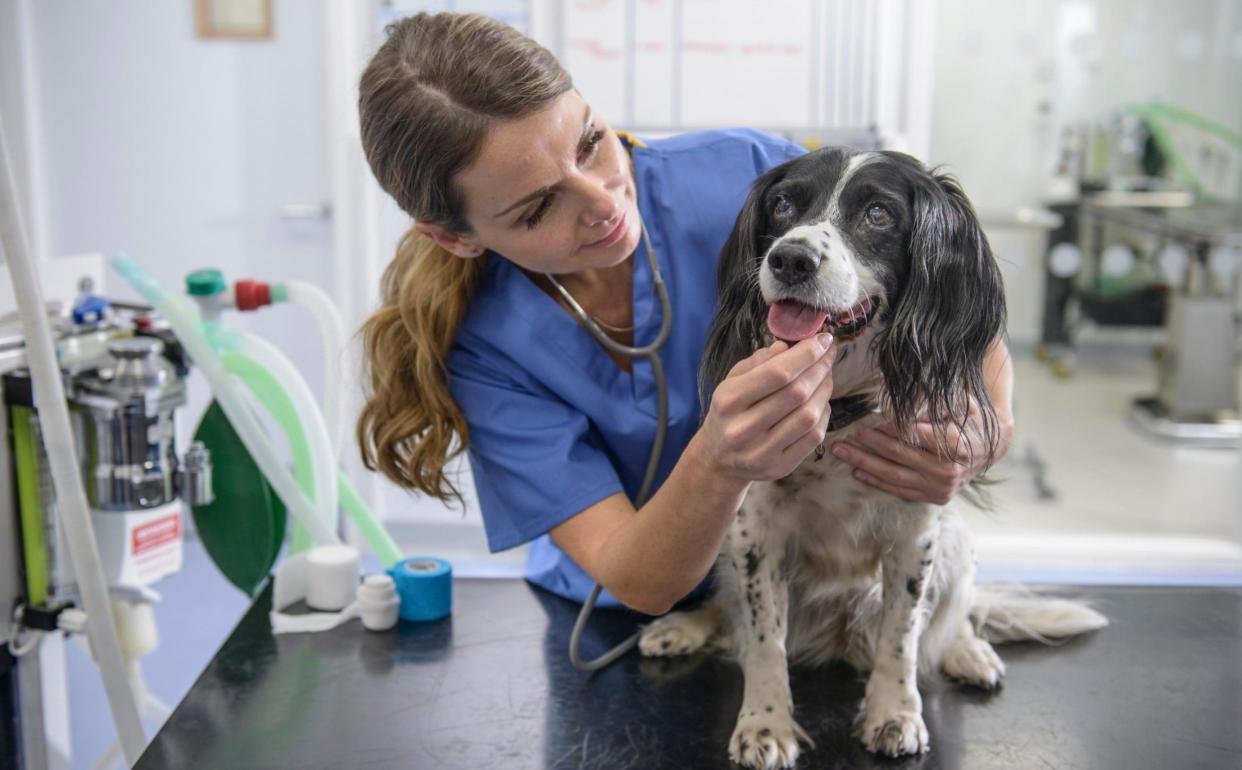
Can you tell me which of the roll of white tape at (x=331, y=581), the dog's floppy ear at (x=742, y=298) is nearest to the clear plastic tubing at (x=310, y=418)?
the roll of white tape at (x=331, y=581)

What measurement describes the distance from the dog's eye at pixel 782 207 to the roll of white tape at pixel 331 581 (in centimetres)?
75

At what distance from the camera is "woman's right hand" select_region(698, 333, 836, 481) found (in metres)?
1.03

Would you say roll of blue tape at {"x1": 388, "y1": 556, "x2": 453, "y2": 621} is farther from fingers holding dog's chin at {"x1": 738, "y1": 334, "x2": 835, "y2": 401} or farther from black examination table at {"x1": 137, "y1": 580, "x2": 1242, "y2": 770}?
fingers holding dog's chin at {"x1": 738, "y1": 334, "x2": 835, "y2": 401}

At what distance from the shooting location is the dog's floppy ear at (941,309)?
1151mm

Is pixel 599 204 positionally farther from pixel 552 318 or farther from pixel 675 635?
pixel 675 635

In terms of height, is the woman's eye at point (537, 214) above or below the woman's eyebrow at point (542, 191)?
below

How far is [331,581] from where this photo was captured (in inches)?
60.9

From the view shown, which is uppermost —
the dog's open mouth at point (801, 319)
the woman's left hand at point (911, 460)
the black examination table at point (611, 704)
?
the dog's open mouth at point (801, 319)

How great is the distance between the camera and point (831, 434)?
1.26 meters

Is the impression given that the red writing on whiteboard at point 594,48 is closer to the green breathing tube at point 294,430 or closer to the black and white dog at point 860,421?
the green breathing tube at point 294,430

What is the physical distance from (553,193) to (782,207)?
25 cm

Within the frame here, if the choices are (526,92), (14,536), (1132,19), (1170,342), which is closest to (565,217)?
(526,92)

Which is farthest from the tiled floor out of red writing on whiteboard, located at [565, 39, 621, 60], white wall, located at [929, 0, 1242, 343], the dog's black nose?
the dog's black nose

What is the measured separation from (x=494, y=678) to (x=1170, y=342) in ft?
12.7
